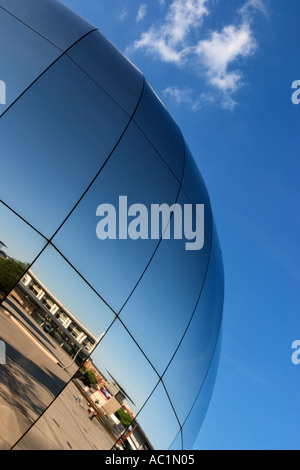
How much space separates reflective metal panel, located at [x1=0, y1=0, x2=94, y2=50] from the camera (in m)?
6.07

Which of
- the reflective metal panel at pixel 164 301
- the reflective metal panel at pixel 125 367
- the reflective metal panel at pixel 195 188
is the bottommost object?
the reflective metal panel at pixel 125 367

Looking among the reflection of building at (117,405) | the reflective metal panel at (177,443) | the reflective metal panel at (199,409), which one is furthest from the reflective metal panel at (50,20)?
the reflective metal panel at (177,443)

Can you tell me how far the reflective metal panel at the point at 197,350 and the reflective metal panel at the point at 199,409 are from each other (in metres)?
0.43

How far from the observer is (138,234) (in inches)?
234

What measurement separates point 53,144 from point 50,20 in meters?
2.94

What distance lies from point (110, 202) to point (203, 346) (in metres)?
4.07

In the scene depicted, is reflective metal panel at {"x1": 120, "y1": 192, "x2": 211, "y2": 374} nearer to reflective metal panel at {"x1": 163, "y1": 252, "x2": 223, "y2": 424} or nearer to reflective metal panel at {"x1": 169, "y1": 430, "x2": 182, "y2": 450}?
reflective metal panel at {"x1": 163, "y1": 252, "x2": 223, "y2": 424}

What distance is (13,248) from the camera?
4707 millimetres

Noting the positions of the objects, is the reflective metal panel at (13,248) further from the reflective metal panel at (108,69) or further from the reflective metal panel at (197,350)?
the reflective metal panel at (197,350)

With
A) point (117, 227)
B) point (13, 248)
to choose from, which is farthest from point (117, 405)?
point (13, 248)

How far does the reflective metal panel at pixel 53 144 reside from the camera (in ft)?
16.3

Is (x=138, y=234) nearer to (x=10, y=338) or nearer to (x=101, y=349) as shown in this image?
(x=101, y=349)
